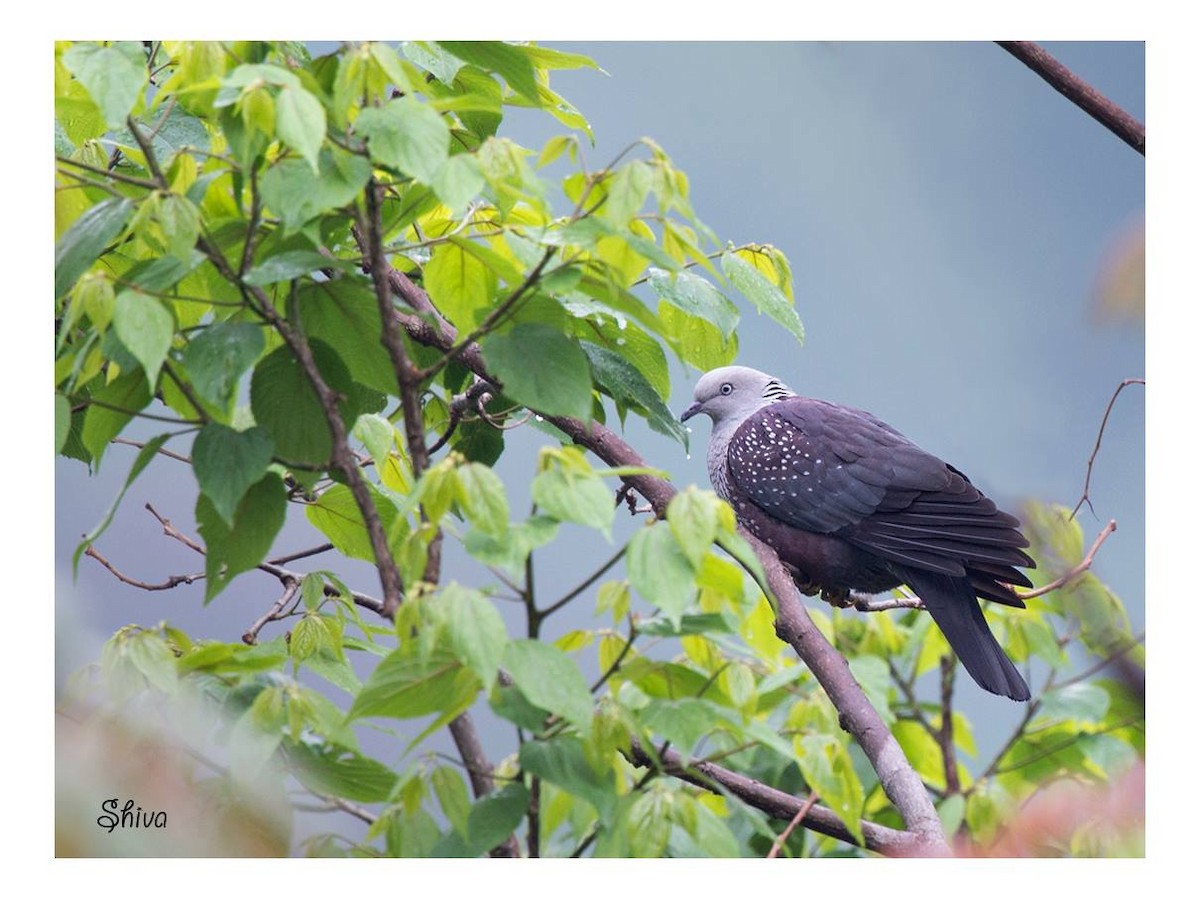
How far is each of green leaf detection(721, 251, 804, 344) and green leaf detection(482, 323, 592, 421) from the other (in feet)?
0.99

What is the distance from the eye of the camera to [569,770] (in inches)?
43.4

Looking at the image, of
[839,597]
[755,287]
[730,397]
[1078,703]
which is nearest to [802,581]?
[839,597]

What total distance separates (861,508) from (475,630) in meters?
0.94

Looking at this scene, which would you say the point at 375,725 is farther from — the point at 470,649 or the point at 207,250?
the point at 207,250

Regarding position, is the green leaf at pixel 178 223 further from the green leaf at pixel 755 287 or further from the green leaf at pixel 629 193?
the green leaf at pixel 755 287

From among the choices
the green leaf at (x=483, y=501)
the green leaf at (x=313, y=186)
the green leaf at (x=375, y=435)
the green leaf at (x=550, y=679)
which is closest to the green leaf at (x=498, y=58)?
the green leaf at (x=313, y=186)

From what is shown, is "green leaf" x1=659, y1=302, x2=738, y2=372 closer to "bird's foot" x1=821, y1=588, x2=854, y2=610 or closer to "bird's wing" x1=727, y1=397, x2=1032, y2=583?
"bird's wing" x1=727, y1=397, x2=1032, y2=583

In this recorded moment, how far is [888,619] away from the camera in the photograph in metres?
2.12

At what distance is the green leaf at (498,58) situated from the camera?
1372 millimetres

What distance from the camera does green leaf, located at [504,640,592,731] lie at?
40.9 inches

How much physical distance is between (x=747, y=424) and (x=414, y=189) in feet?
2.70

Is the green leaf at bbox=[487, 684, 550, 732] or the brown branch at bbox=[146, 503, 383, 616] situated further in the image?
the brown branch at bbox=[146, 503, 383, 616]

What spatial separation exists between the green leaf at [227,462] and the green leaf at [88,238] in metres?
0.19

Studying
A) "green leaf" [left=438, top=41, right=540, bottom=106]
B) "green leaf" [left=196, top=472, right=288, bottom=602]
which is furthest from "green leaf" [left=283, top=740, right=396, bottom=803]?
"green leaf" [left=438, top=41, right=540, bottom=106]
